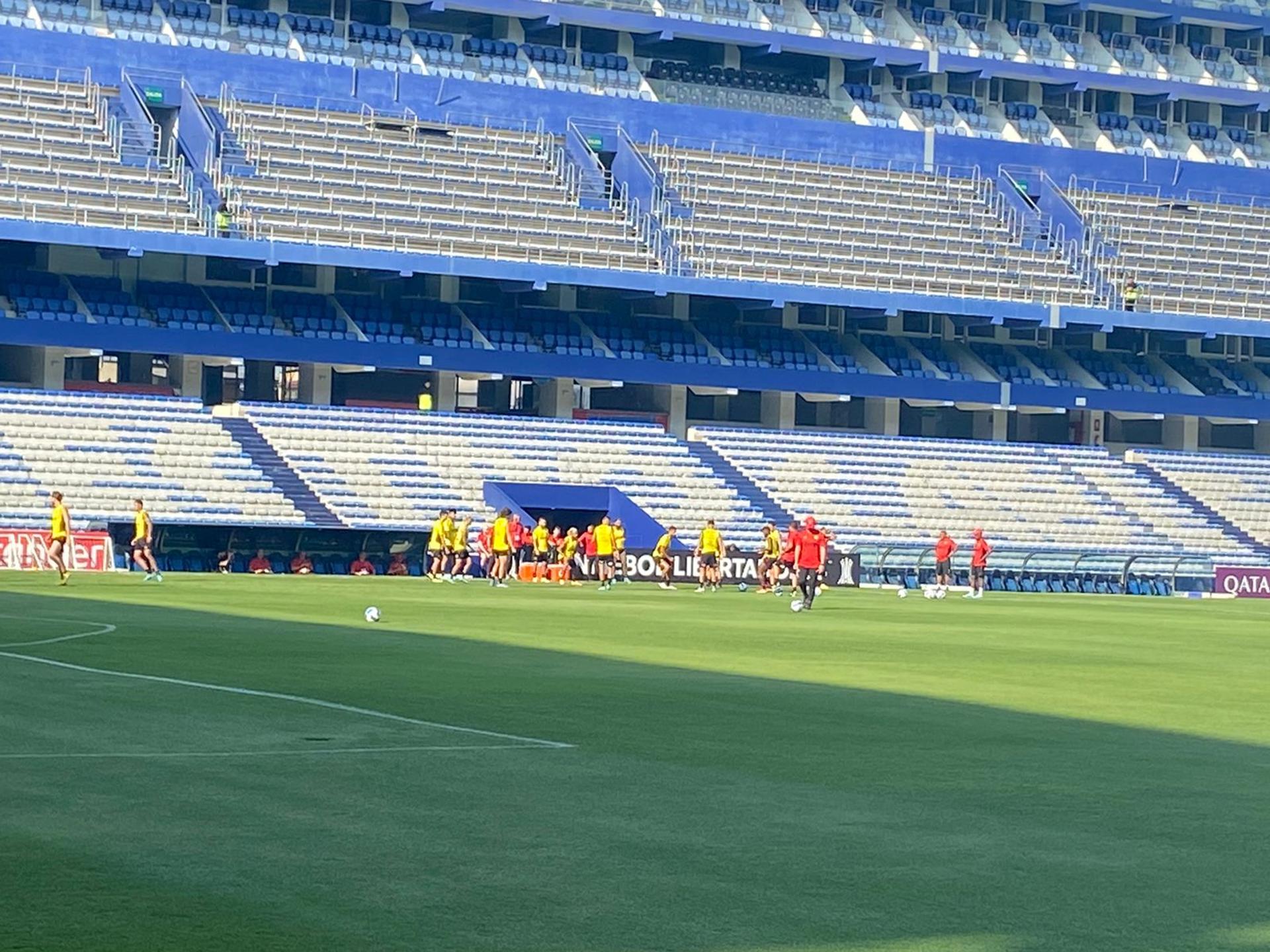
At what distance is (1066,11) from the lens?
86875 mm

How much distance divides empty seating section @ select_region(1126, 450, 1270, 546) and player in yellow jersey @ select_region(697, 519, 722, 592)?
25.1 metres

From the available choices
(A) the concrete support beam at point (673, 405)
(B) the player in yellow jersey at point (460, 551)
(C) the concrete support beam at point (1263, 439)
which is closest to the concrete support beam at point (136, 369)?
(B) the player in yellow jersey at point (460, 551)

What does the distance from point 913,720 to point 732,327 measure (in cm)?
5446

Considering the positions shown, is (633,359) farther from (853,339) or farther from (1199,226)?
(1199,226)

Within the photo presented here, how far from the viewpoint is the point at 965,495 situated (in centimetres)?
6838

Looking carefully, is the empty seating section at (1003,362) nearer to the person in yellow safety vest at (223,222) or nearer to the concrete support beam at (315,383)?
the concrete support beam at (315,383)

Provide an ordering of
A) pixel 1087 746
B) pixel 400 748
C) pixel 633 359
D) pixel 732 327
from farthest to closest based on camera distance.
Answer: pixel 732 327 → pixel 633 359 → pixel 1087 746 → pixel 400 748

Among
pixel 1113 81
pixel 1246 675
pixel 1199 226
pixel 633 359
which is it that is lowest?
pixel 1246 675

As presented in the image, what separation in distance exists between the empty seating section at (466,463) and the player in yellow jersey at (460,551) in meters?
3.16

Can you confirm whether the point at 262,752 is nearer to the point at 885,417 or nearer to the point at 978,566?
the point at 978,566

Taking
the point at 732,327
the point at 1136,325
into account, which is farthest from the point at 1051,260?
the point at 732,327

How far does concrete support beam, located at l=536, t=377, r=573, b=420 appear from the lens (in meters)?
68.3

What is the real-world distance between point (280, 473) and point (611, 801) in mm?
46742

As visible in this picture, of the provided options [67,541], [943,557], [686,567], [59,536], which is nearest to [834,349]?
[686,567]
